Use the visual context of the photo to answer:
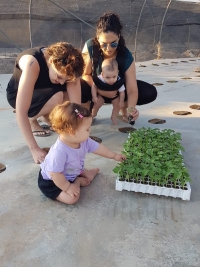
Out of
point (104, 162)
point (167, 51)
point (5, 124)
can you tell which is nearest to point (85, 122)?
point (104, 162)

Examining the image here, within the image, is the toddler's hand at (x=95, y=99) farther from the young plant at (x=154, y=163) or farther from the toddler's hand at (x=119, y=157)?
the toddler's hand at (x=119, y=157)

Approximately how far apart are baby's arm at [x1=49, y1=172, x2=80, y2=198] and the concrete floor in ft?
0.23

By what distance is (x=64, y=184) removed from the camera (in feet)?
5.55

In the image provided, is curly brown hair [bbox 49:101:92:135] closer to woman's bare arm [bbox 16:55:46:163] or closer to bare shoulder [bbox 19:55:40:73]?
woman's bare arm [bbox 16:55:46:163]

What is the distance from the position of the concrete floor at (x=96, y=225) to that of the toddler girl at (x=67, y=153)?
0.23 ft

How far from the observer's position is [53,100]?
2.48m

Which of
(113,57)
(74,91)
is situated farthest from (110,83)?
(74,91)

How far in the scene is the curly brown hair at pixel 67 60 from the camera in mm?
1892

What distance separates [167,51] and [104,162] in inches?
421

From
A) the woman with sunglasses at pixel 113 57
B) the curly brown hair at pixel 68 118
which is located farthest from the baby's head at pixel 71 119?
the woman with sunglasses at pixel 113 57

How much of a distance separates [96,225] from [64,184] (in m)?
0.28

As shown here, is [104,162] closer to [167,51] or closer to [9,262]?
[9,262]

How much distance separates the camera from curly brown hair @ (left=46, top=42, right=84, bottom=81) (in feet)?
6.21

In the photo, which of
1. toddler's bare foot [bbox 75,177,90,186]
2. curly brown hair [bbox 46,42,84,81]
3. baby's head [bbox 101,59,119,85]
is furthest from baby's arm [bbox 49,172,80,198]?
baby's head [bbox 101,59,119,85]
